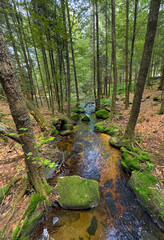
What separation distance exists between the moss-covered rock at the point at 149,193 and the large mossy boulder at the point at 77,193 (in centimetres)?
130

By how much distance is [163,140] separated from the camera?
171 inches

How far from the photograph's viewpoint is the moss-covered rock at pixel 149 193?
8.18 ft

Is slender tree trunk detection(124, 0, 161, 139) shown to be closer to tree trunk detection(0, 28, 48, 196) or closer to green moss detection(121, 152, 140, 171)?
green moss detection(121, 152, 140, 171)

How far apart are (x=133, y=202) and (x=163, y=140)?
298cm

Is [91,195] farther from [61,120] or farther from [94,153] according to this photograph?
[61,120]

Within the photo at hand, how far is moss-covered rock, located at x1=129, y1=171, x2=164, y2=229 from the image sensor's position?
2.49m

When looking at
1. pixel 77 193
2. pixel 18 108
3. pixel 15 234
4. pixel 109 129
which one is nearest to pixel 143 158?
pixel 77 193

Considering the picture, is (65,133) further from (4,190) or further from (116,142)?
(4,190)

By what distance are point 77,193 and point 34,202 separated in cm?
121

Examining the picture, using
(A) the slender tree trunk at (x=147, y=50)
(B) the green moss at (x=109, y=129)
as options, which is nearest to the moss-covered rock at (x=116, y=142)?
(B) the green moss at (x=109, y=129)

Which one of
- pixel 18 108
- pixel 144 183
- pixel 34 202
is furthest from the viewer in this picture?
pixel 144 183

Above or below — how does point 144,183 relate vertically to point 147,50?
below

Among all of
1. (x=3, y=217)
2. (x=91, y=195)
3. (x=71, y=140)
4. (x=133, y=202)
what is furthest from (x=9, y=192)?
(x=71, y=140)

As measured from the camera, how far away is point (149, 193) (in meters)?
2.85
